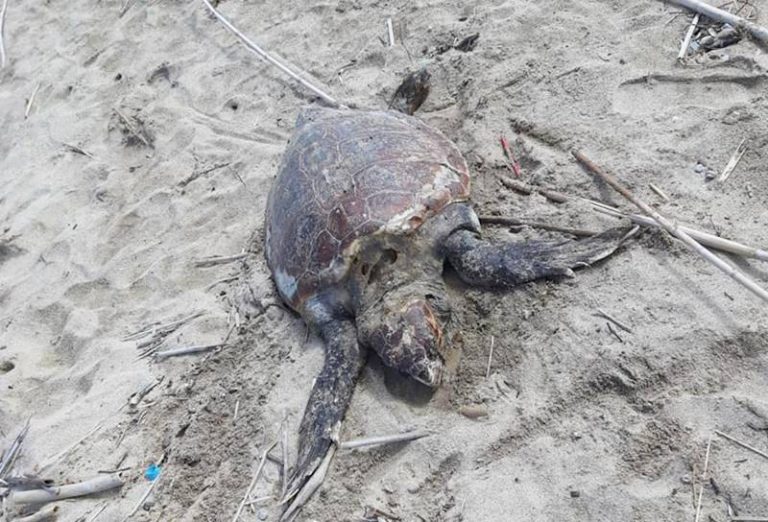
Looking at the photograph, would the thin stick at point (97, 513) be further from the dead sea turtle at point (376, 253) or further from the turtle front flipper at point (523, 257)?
the turtle front flipper at point (523, 257)

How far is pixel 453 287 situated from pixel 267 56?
222 centimetres

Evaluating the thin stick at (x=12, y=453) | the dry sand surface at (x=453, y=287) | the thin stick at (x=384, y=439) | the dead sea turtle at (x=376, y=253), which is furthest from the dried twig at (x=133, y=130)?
the thin stick at (x=384, y=439)

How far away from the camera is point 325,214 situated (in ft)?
8.70

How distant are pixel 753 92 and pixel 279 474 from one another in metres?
2.43

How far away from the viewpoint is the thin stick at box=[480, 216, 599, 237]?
101 inches

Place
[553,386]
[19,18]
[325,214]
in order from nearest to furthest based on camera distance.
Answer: [553,386] → [325,214] → [19,18]

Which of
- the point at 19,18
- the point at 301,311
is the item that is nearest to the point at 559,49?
the point at 301,311

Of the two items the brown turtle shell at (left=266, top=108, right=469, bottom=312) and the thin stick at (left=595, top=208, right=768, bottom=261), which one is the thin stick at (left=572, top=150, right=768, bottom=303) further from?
the brown turtle shell at (left=266, top=108, right=469, bottom=312)

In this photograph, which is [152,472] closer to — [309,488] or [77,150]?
[309,488]

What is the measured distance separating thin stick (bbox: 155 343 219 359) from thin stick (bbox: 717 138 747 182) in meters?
2.10

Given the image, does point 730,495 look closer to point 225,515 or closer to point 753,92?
point 225,515

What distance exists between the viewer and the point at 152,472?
2.41m

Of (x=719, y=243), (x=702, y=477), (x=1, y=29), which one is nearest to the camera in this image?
(x=702, y=477)

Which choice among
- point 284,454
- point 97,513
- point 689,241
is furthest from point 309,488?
point 689,241
